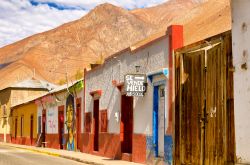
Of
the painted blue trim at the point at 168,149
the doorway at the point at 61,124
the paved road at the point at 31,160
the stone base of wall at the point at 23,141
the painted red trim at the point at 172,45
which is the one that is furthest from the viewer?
the stone base of wall at the point at 23,141

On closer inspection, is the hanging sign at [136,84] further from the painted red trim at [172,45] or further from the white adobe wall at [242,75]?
the white adobe wall at [242,75]

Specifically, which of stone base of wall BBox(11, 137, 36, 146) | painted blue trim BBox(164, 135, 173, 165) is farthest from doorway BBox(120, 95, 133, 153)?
stone base of wall BBox(11, 137, 36, 146)

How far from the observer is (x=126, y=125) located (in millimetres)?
22828

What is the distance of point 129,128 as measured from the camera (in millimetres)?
22766

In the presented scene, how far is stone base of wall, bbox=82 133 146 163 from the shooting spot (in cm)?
1986

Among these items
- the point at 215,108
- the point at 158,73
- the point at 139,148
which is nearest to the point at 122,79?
the point at 139,148

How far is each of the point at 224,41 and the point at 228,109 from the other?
1.78 m

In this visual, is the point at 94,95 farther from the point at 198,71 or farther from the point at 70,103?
the point at 198,71

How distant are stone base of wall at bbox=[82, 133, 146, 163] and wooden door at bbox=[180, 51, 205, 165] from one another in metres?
4.08

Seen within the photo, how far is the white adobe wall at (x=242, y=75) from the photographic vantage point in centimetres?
1043

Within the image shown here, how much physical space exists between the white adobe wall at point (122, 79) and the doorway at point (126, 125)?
534 millimetres

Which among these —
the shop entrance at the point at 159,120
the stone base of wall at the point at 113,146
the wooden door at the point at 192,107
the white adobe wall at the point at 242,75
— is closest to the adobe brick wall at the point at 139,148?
the stone base of wall at the point at 113,146

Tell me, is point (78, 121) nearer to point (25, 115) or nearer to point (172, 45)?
point (172, 45)

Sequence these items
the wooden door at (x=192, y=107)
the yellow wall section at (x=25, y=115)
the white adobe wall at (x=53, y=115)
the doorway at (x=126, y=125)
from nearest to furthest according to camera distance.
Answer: the wooden door at (x=192, y=107) → the doorway at (x=126, y=125) → the white adobe wall at (x=53, y=115) → the yellow wall section at (x=25, y=115)
